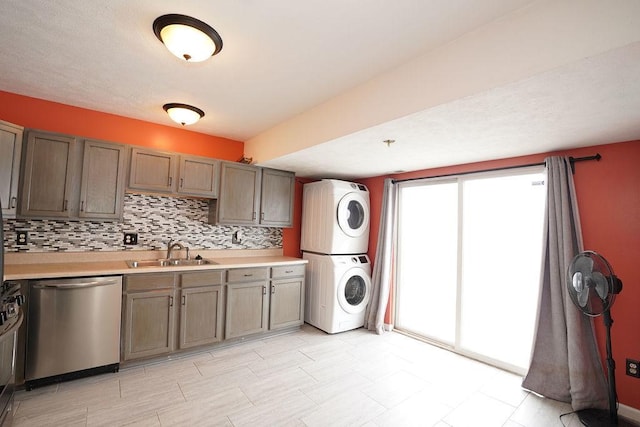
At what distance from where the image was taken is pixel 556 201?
258cm

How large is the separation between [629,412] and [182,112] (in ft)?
14.6

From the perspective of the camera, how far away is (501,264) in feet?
10.5

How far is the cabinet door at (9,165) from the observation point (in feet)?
7.81

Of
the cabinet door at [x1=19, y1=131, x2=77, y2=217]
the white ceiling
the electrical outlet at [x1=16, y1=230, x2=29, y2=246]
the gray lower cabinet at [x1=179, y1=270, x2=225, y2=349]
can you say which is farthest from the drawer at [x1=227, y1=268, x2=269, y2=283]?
the electrical outlet at [x1=16, y1=230, x2=29, y2=246]

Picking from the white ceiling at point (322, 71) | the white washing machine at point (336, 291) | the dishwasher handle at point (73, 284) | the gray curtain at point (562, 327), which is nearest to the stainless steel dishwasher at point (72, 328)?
the dishwasher handle at point (73, 284)

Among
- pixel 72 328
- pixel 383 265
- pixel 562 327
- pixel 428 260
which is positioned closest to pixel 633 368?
pixel 562 327

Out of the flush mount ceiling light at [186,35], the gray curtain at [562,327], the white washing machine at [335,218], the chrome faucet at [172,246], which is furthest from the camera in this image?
the white washing machine at [335,218]

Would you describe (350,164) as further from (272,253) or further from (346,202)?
(272,253)

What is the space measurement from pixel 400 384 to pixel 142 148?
3.43 m

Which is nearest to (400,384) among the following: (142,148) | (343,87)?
(343,87)

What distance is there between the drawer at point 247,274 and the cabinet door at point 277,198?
680 millimetres

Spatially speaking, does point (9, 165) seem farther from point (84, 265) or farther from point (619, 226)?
point (619, 226)

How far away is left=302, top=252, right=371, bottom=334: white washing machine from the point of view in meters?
3.85

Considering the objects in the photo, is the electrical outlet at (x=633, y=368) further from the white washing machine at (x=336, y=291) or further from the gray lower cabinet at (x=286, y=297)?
the gray lower cabinet at (x=286, y=297)
